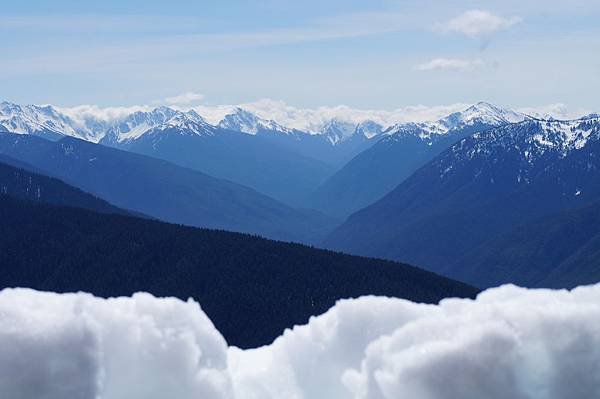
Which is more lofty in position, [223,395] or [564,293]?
[564,293]

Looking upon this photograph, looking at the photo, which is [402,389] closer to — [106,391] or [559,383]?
[559,383]

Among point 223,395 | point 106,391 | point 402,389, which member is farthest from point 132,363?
point 402,389

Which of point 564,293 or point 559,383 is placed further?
point 564,293

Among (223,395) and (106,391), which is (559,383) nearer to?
(223,395)

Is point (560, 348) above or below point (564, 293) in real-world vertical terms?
below

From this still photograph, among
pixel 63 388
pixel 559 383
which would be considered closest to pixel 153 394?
pixel 63 388

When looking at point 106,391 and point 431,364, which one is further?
point 106,391
